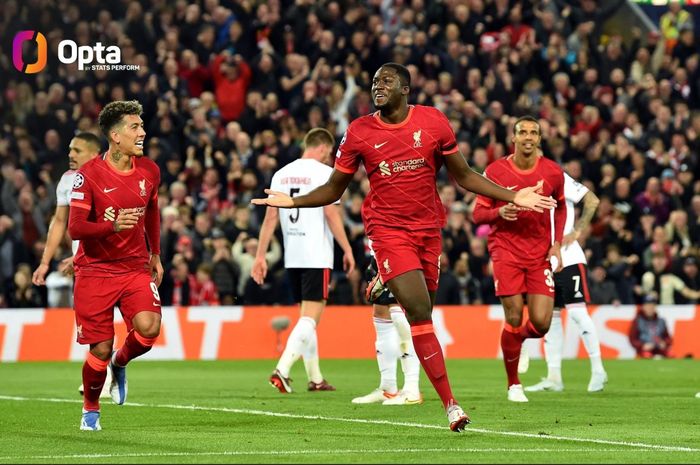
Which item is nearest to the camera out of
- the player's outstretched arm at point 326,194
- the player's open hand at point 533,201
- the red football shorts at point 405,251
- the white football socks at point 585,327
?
the player's open hand at point 533,201

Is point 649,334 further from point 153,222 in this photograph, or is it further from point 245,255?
point 153,222

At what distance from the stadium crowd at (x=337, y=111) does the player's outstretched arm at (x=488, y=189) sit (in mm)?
12960

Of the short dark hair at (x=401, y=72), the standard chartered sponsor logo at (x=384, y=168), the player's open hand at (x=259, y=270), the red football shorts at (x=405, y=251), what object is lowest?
the player's open hand at (x=259, y=270)

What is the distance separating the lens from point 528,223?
13.9 m

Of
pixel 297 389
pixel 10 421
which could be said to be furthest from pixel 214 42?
pixel 10 421

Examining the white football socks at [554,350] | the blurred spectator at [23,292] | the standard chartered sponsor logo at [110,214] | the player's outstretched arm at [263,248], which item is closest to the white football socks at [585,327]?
the white football socks at [554,350]

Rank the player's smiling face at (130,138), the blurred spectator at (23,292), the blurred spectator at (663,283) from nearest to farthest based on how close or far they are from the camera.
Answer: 1. the player's smiling face at (130,138)
2. the blurred spectator at (23,292)
3. the blurred spectator at (663,283)

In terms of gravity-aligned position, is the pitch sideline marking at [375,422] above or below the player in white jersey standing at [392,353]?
below

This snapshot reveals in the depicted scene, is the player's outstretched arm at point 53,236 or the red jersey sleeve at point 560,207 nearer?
the player's outstretched arm at point 53,236

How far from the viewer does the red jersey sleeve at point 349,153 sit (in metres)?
11.0

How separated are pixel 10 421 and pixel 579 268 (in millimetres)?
6887

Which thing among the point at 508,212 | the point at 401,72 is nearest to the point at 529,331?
the point at 508,212

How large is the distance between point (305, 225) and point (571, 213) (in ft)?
9.49

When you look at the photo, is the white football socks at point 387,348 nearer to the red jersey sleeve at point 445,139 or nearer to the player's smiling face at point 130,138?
the red jersey sleeve at point 445,139
